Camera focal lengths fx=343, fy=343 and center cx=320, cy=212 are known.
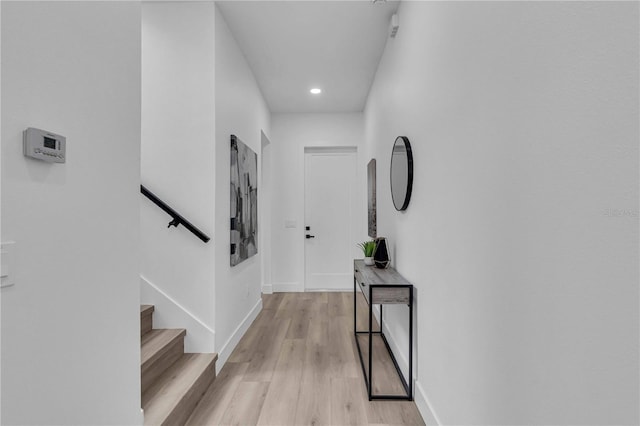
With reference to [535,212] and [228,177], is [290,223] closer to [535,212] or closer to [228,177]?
[228,177]

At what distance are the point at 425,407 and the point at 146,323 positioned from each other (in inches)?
74.1

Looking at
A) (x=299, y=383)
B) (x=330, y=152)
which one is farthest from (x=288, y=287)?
(x=299, y=383)

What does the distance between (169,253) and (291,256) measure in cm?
Answer: 284

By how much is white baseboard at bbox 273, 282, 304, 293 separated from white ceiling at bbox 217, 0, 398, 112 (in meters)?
2.69

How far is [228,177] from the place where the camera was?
113 inches

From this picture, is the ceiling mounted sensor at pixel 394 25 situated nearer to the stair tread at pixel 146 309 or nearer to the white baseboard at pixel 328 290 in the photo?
the stair tread at pixel 146 309

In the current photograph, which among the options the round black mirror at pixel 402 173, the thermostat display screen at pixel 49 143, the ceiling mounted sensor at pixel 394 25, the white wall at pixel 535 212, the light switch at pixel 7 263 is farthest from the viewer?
the ceiling mounted sensor at pixel 394 25

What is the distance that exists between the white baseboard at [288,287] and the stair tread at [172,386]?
109 inches

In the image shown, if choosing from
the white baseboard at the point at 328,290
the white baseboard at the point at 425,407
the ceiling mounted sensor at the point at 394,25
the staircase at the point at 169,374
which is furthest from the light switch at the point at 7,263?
the white baseboard at the point at 328,290

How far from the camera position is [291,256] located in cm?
522

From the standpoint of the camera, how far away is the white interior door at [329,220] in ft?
17.3

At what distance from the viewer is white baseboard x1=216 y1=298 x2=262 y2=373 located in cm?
260

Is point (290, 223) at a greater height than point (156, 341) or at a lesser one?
greater

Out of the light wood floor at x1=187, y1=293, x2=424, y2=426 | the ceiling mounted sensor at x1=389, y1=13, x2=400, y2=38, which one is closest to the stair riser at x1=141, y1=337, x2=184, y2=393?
the light wood floor at x1=187, y1=293, x2=424, y2=426
